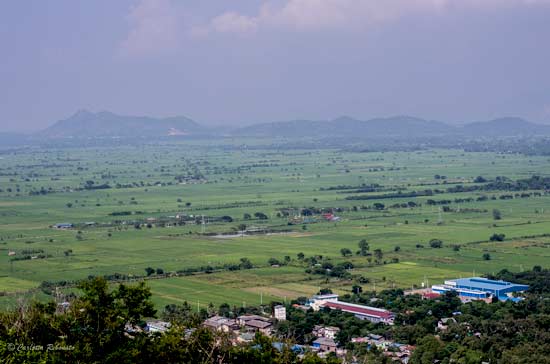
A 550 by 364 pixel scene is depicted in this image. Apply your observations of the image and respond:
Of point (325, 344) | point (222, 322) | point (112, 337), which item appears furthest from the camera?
point (222, 322)

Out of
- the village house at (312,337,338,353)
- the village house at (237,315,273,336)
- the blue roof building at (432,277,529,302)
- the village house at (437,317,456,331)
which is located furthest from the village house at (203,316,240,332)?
the blue roof building at (432,277,529,302)

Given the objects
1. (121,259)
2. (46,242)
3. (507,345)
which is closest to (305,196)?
(46,242)

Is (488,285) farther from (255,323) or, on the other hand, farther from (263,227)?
(263,227)

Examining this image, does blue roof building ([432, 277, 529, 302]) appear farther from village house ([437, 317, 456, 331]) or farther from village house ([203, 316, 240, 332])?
village house ([203, 316, 240, 332])

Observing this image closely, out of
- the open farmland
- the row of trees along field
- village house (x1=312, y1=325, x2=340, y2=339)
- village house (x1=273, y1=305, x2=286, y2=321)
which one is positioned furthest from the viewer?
the open farmland

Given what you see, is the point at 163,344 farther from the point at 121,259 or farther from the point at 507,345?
the point at 121,259

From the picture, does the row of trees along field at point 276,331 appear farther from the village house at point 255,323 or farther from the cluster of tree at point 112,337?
the village house at point 255,323

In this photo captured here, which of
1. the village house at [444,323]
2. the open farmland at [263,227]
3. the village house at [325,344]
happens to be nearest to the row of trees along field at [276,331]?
the village house at [444,323]

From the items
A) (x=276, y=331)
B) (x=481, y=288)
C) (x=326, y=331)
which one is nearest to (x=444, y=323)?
(x=326, y=331)

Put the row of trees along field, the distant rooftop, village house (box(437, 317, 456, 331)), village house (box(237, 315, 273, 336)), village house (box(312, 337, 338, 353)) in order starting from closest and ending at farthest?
the row of trees along field
village house (box(312, 337, 338, 353))
village house (box(237, 315, 273, 336))
village house (box(437, 317, 456, 331))
the distant rooftop
